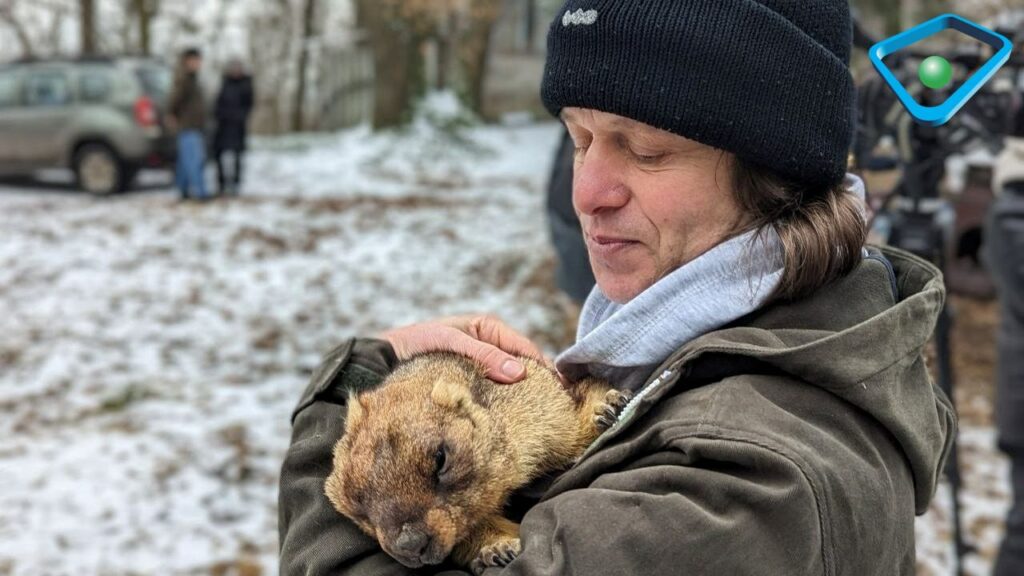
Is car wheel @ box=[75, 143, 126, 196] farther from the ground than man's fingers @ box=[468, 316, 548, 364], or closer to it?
closer to it

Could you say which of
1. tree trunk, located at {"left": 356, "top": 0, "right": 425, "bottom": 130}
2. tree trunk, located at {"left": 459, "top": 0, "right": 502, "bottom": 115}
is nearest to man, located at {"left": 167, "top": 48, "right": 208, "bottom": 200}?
tree trunk, located at {"left": 356, "top": 0, "right": 425, "bottom": 130}

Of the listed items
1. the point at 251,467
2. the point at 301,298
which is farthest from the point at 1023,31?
the point at 301,298

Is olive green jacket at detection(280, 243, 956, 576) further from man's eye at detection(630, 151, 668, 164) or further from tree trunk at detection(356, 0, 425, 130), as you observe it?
tree trunk at detection(356, 0, 425, 130)

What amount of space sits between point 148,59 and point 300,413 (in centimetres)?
1486

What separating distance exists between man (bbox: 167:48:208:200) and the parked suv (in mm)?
758

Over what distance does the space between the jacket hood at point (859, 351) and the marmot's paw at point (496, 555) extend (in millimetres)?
345

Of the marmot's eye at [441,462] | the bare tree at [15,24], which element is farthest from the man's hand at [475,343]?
the bare tree at [15,24]

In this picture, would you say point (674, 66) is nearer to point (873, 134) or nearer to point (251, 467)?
point (873, 134)

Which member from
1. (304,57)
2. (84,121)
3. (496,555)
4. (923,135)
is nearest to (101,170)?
(84,121)

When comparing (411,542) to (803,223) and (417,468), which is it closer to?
(417,468)

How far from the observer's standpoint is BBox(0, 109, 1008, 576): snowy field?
5.36 metres

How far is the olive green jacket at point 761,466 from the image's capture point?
4.45 feet

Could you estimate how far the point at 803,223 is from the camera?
1653 millimetres

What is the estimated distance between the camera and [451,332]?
6.73 feet
